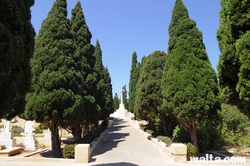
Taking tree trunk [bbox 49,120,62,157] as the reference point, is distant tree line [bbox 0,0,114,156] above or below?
above

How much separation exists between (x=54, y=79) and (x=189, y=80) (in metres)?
6.67

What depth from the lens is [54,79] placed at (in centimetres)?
1096

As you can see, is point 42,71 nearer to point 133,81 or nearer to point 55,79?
point 55,79

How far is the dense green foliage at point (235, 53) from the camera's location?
199 inches

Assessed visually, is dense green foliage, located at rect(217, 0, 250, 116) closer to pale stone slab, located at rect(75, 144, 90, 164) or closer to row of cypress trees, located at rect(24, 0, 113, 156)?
pale stone slab, located at rect(75, 144, 90, 164)

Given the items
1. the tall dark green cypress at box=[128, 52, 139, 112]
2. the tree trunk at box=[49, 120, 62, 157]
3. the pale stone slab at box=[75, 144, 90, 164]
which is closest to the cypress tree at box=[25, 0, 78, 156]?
the tree trunk at box=[49, 120, 62, 157]

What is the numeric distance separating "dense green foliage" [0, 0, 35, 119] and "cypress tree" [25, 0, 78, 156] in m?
4.37

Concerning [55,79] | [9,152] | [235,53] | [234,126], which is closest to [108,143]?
[9,152]

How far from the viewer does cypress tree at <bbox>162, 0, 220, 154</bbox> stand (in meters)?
10.7

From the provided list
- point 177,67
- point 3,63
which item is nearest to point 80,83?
point 177,67

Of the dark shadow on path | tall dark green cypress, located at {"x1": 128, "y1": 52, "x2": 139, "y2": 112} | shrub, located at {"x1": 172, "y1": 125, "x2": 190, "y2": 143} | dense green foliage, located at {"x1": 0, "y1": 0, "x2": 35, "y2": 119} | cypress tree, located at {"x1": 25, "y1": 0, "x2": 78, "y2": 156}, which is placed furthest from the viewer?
tall dark green cypress, located at {"x1": 128, "y1": 52, "x2": 139, "y2": 112}

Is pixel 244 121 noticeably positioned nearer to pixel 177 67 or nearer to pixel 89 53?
pixel 177 67

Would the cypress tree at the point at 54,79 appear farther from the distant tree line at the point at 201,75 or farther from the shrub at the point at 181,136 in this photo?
the shrub at the point at 181,136

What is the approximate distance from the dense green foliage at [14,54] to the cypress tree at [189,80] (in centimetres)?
730
